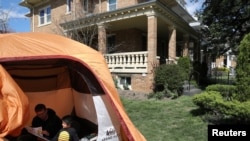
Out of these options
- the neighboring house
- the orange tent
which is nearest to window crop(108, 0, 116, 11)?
the neighboring house

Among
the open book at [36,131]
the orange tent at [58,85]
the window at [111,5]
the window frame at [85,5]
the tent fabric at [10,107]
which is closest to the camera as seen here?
the tent fabric at [10,107]

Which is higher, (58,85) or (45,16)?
(45,16)

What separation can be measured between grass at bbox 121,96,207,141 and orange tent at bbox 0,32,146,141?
182 centimetres

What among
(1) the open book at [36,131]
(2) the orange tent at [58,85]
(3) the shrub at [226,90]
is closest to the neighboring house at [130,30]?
(3) the shrub at [226,90]

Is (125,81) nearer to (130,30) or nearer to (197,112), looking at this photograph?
(130,30)

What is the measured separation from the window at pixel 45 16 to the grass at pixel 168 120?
1653 cm

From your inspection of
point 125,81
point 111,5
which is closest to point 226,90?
point 125,81

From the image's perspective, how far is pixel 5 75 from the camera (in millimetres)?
4426

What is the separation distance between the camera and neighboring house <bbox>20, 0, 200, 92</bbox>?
1484 centimetres

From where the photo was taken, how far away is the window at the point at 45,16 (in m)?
25.7

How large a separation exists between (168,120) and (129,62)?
7.59 meters

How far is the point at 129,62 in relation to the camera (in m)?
15.9

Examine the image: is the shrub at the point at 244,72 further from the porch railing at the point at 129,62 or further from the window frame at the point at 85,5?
the window frame at the point at 85,5

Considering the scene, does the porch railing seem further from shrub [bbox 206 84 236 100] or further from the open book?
the open book
